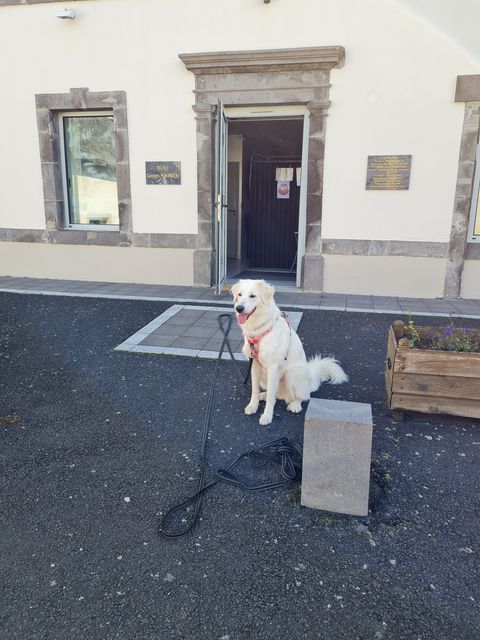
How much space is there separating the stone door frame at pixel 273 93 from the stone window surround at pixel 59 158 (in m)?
1.47

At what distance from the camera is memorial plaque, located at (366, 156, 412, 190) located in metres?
7.51

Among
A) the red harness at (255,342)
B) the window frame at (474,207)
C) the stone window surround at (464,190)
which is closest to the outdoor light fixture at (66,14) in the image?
the stone window surround at (464,190)

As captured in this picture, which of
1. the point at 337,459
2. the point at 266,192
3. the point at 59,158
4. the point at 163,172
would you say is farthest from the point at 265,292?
the point at 266,192

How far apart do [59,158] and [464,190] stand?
24.8ft

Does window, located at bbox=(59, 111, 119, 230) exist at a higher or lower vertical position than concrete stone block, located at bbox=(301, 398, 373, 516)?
higher

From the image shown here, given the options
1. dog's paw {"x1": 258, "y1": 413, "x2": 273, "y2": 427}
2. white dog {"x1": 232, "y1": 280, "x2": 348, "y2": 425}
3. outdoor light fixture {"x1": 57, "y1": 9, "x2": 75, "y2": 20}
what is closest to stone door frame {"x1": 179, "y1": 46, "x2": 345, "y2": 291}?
outdoor light fixture {"x1": 57, "y1": 9, "x2": 75, "y2": 20}

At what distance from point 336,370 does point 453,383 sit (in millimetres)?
1019

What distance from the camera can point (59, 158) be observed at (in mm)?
9172

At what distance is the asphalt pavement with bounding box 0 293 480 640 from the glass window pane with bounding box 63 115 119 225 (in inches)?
243

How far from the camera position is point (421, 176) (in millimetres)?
7496

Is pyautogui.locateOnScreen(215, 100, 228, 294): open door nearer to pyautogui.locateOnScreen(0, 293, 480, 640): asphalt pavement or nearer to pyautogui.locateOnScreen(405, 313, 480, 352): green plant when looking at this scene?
pyautogui.locateOnScreen(0, 293, 480, 640): asphalt pavement

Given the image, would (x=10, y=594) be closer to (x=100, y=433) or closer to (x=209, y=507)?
(x=209, y=507)

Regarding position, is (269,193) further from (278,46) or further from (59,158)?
(59,158)

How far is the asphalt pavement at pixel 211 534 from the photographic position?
1848 millimetres
